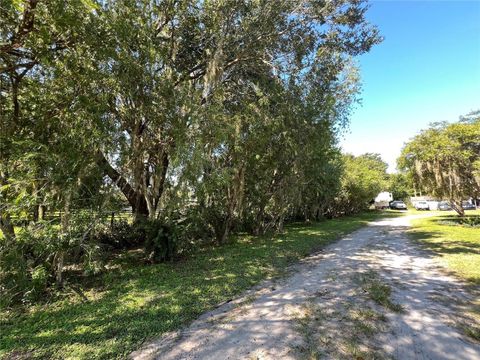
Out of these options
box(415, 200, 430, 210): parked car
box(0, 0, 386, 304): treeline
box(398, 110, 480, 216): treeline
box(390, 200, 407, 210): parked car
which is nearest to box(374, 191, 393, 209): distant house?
box(390, 200, 407, 210): parked car

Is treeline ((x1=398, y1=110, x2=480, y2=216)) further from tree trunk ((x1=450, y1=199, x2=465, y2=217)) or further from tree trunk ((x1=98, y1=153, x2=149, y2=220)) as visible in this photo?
tree trunk ((x1=98, y1=153, x2=149, y2=220))

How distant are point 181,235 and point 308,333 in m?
4.56

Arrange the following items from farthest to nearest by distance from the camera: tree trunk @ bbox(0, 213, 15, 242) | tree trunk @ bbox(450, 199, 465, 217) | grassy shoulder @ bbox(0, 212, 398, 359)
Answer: tree trunk @ bbox(450, 199, 465, 217) < tree trunk @ bbox(0, 213, 15, 242) < grassy shoulder @ bbox(0, 212, 398, 359)

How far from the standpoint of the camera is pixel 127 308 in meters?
4.08

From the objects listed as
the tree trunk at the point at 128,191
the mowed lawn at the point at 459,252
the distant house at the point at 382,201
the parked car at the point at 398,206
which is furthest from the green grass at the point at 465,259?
the parked car at the point at 398,206

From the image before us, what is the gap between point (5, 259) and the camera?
13.6 feet

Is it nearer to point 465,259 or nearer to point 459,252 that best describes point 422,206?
point 459,252

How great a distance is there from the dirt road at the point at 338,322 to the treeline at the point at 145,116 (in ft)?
8.92

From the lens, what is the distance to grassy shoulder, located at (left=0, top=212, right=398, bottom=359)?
3107 millimetres

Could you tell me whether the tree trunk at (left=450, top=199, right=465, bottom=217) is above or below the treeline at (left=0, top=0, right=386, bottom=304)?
below

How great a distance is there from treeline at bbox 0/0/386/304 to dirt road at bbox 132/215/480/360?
8.92ft

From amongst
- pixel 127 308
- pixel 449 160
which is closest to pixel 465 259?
pixel 127 308

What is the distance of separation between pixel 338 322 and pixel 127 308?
9.70ft

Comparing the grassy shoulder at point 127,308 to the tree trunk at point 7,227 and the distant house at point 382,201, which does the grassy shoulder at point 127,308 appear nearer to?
the tree trunk at point 7,227
